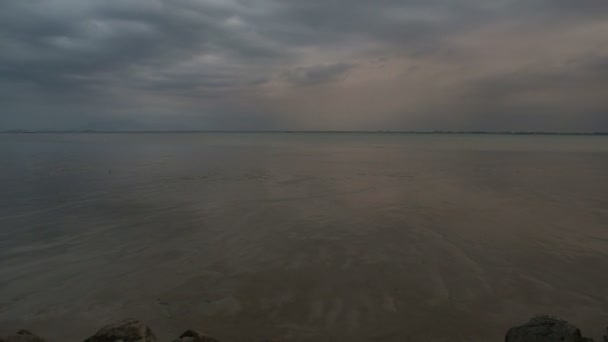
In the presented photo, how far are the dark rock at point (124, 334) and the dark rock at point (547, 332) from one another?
15.2 feet

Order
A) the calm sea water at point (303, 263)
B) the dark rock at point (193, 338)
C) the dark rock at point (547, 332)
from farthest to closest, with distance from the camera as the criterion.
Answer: the calm sea water at point (303, 263), the dark rock at point (193, 338), the dark rock at point (547, 332)

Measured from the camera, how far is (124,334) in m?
4.87

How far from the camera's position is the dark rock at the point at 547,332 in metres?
4.82

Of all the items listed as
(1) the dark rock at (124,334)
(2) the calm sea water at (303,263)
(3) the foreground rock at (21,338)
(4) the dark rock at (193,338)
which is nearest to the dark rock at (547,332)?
(2) the calm sea water at (303,263)

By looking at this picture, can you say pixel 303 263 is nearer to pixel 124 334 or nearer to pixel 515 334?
pixel 124 334

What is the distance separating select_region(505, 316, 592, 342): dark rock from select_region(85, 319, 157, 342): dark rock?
464cm

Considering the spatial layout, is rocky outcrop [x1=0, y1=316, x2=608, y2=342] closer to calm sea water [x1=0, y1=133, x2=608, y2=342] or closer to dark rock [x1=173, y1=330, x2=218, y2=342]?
dark rock [x1=173, y1=330, x2=218, y2=342]

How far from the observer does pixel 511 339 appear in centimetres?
509

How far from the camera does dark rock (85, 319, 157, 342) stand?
485 cm

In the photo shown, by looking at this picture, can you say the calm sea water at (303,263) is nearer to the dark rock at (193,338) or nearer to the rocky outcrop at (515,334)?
the dark rock at (193,338)

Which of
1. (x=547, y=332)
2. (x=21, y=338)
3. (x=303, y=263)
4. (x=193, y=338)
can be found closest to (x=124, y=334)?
(x=193, y=338)

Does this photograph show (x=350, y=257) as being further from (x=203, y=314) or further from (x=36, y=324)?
(x=36, y=324)

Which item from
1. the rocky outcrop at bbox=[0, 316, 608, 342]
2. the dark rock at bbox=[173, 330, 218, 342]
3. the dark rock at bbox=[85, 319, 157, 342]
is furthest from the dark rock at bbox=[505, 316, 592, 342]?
the dark rock at bbox=[85, 319, 157, 342]

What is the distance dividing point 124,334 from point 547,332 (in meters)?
5.15
